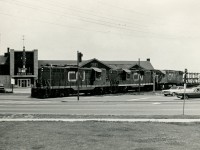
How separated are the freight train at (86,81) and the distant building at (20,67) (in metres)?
35.6

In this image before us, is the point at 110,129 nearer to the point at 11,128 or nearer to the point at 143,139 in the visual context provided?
the point at 143,139

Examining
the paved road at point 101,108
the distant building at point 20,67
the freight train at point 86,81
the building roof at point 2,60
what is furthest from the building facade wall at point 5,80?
the paved road at point 101,108

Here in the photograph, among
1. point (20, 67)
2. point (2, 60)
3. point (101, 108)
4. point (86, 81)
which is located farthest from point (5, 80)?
point (101, 108)

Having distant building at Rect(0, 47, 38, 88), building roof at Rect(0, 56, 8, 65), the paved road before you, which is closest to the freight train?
the paved road

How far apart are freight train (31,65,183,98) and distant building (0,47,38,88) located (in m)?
35.6

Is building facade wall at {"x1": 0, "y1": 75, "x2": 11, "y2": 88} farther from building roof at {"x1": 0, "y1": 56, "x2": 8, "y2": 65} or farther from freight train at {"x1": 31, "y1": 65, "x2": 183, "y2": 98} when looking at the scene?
freight train at {"x1": 31, "y1": 65, "x2": 183, "y2": 98}

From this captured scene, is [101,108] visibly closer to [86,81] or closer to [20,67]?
[86,81]

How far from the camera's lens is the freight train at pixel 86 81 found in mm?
42031

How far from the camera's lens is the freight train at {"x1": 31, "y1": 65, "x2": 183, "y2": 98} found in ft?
138

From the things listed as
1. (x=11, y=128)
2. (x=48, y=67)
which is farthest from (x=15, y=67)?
(x=11, y=128)

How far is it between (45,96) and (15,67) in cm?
5180

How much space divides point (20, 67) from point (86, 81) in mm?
47044

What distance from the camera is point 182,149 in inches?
436

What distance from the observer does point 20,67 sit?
91.3m
